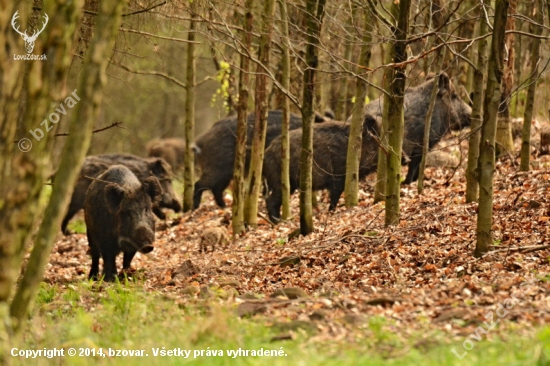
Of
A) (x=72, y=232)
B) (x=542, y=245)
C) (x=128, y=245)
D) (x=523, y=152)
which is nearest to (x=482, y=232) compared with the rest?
(x=542, y=245)

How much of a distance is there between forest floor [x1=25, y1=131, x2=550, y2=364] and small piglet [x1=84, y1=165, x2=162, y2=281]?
40 centimetres

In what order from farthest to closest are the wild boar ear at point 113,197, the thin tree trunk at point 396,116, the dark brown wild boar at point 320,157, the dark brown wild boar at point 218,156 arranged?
the dark brown wild boar at point 218,156 → the dark brown wild boar at point 320,157 → the wild boar ear at point 113,197 → the thin tree trunk at point 396,116

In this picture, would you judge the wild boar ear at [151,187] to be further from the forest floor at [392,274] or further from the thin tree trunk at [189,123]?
the thin tree trunk at [189,123]

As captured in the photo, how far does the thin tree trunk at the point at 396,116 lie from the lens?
9023 millimetres

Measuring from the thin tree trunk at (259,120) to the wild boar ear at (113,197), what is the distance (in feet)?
8.13

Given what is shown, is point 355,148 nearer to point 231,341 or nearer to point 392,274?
point 392,274

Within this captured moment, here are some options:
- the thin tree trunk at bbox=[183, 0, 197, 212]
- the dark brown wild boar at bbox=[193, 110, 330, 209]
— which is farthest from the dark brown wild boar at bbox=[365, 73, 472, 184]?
the thin tree trunk at bbox=[183, 0, 197, 212]

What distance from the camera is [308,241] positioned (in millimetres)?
10578

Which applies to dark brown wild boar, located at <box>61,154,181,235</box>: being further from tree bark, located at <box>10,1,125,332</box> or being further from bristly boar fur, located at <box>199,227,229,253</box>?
tree bark, located at <box>10,1,125,332</box>

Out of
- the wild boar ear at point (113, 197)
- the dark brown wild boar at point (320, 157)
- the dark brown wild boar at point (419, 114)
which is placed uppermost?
the dark brown wild boar at point (419, 114)

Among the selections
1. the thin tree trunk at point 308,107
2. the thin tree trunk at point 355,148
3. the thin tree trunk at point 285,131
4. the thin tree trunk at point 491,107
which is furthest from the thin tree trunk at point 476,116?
the thin tree trunk at point 285,131

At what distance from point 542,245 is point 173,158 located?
57.4ft

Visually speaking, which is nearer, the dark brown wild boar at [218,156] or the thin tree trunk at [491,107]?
the thin tree trunk at [491,107]

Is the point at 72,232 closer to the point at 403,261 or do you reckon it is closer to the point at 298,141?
the point at 298,141
